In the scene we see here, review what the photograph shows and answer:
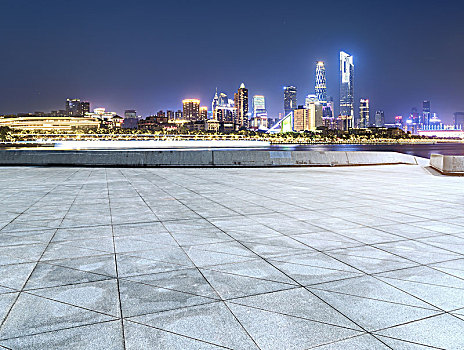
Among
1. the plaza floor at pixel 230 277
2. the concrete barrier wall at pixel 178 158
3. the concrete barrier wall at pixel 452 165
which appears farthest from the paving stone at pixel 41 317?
the concrete barrier wall at pixel 452 165

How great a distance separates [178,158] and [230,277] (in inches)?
780

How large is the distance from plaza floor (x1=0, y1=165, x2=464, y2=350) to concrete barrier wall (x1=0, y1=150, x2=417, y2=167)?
14.6 meters

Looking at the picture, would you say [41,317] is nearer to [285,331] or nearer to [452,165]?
[285,331]

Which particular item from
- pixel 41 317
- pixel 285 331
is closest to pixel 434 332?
pixel 285 331

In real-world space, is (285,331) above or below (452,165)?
below

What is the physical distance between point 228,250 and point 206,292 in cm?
154

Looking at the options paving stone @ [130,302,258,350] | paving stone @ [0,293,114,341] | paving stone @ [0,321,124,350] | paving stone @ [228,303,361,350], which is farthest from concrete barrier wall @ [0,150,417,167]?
paving stone @ [0,321,124,350]

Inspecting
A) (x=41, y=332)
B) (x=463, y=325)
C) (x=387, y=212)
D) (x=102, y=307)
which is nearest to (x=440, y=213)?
(x=387, y=212)

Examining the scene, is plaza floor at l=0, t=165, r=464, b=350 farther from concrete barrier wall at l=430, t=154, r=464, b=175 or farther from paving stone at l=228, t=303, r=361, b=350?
concrete barrier wall at l=430, t=154, r=464, b=175

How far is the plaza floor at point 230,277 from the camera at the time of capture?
3117 millimetres

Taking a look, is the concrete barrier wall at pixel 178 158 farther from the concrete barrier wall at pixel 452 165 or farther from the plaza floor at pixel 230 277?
the plaza floor at pixel 230 277

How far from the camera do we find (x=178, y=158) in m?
23.8

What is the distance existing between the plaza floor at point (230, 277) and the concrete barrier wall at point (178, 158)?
1462 cm

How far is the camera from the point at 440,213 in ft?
27.9
